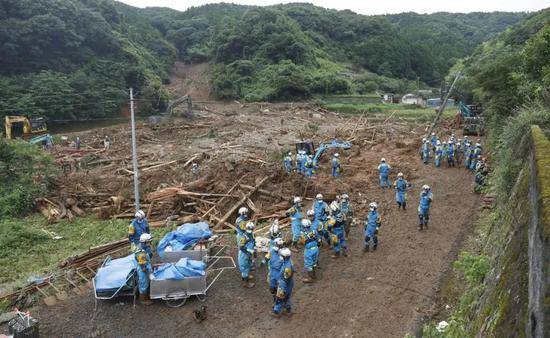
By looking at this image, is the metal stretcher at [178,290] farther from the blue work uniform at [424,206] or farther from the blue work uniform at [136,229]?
the blue work uniform at [424,206]

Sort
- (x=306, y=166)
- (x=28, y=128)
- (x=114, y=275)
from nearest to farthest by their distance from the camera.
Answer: (x=114, y=275)
(x=306, y=166)
(x=28, y=128)

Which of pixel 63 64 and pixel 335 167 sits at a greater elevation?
pixel 63 64

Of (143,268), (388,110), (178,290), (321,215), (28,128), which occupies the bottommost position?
(28,128)

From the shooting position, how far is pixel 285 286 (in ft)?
32.7

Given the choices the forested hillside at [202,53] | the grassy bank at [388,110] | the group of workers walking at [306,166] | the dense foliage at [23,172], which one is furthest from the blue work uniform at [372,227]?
the forested hillside at [202,53]

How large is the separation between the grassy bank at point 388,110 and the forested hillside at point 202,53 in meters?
8.95

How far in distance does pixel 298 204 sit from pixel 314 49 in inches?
3092

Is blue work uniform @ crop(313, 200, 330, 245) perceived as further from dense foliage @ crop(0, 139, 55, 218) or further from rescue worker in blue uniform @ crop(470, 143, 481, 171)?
dense foliage @ crop(0, 139, 55, 218)

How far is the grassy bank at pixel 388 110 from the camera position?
48.5 m

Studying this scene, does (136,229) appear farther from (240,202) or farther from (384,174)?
(384,174)

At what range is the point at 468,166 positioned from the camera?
22.7 meters

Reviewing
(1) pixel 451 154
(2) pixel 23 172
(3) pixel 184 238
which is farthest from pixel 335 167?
(2) pixel 23 172

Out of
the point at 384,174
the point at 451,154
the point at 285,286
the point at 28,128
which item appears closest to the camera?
the point at 285,286

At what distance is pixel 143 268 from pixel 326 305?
4.54m
